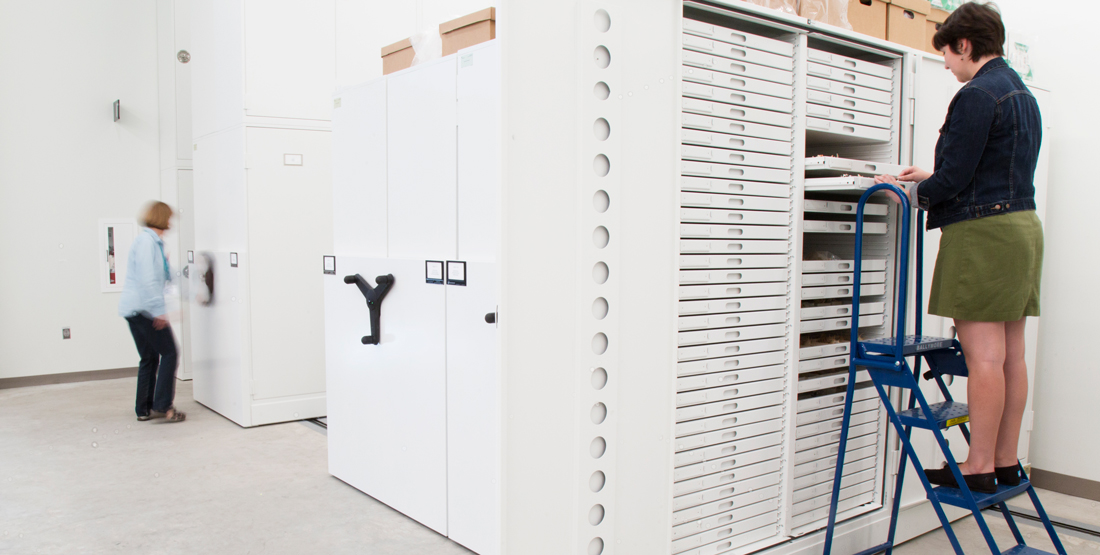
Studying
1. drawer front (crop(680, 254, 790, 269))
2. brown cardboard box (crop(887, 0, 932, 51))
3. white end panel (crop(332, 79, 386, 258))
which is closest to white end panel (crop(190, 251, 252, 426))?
white end panel (crop(332, 79, 386, 258))

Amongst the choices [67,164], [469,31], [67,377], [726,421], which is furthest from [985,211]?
[67,377]

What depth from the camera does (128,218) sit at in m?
6.16

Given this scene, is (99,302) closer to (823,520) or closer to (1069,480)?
(823,520)

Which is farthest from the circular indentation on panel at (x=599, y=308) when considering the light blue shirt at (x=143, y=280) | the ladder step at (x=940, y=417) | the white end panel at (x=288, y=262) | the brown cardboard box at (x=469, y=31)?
the light blue shirt at (x=143, y=280)

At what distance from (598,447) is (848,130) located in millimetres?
1636

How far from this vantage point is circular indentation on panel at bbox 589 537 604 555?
169 cm

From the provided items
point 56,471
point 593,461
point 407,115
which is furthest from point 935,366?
point 56,471

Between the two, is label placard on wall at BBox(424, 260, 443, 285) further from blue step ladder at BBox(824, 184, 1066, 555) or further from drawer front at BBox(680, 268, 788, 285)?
blue step ladder at BBox(824, 184, 1066, 555)

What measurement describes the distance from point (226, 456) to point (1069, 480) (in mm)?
4523

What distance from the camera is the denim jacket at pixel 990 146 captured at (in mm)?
2084

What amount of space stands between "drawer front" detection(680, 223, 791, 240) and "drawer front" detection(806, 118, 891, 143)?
401mm

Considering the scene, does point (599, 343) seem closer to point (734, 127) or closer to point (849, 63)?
point (734, 127)

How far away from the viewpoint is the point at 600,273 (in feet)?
5.51

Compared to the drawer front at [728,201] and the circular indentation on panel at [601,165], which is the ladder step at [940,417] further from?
the circular indentation on panel at [601,165]
